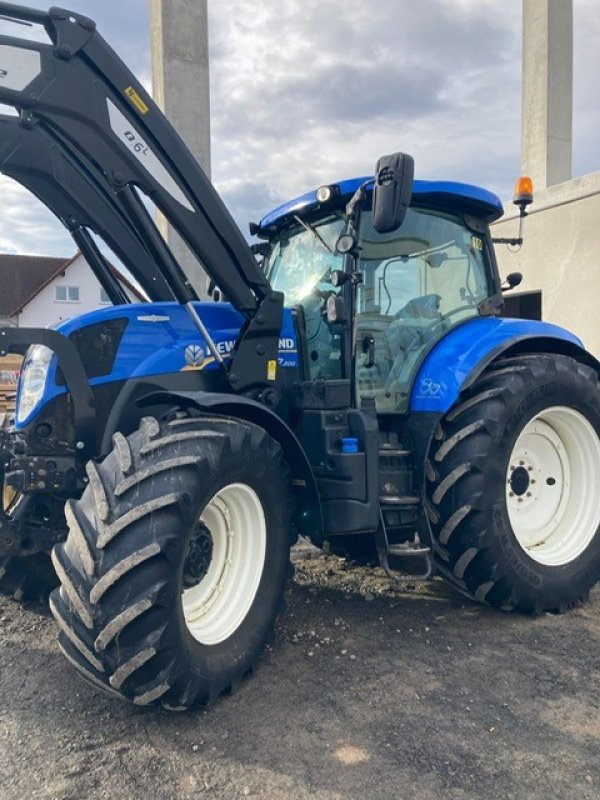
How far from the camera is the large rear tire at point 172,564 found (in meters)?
2.45

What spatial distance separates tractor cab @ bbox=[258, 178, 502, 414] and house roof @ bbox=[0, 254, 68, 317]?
3070cm

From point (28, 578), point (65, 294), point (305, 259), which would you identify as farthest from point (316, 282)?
point (65, 294)

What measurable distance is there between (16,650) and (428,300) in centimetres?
293

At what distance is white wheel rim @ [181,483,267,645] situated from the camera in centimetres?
300

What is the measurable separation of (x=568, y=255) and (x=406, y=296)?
6.26 metres

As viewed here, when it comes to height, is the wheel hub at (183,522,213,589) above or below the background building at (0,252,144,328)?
below

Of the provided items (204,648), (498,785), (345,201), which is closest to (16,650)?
(204,648)

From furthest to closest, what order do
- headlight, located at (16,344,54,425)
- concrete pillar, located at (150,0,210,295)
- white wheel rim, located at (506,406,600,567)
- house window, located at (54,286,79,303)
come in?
house window, located at (54,286,79,303) < concrete pillar, located at (150,0,210,295) < white wheel rim, located at (506,406,600,567) < headlight, located at (16,344,54,425)

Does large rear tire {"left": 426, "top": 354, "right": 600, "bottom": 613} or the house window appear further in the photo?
the house window

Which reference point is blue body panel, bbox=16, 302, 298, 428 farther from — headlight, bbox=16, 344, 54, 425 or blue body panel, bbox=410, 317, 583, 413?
blue body panel, bbox=410, 317, 583, 413

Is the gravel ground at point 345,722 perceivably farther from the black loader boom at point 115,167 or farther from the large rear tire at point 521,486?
the black loader boom at point 115,167

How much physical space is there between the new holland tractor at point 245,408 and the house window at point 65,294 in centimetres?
3056

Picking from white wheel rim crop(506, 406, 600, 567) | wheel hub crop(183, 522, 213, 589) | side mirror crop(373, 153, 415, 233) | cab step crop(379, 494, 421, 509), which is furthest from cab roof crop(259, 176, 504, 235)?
wheel hub crop(183, 522, 213, 589)

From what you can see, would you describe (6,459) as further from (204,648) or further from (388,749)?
(388,749)
